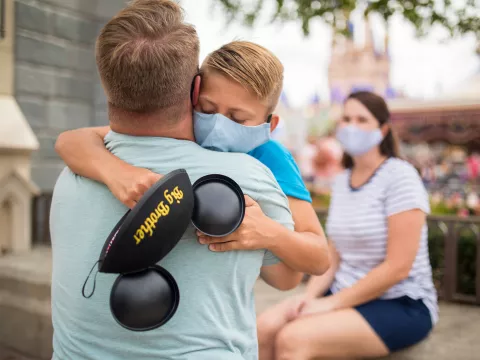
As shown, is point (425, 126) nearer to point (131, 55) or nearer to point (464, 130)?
point (464, 130)

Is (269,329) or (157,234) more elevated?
(157,234)

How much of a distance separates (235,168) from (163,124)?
0.18m

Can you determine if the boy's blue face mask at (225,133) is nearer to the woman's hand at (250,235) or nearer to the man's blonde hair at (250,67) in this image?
the man's blonde hair at (250,67)

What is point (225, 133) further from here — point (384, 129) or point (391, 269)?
point (384, 129)

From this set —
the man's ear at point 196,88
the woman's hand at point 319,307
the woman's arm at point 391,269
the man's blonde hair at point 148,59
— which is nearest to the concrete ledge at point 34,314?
the woman's arm at point 391,269

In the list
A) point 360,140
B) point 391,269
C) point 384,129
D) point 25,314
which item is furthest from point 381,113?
point 25,314

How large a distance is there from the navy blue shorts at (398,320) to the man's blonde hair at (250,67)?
4.10ft

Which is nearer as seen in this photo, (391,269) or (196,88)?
(196,88)

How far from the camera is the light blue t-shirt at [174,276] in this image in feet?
3.55

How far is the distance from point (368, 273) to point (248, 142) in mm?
1163

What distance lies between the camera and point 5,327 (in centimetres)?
395

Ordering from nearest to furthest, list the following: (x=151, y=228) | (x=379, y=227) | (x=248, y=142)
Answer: (x=151, y=228)
(x=248, y=142)
(x=379, y=227)

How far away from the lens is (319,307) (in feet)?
7.37

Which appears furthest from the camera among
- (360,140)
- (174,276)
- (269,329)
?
(360,140)
